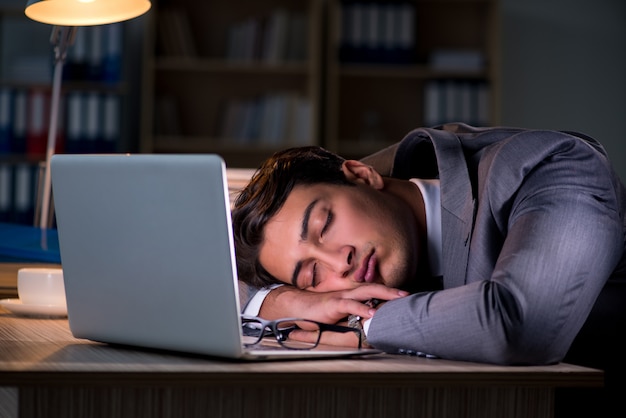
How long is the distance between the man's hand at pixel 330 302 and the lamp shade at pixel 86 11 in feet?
2.43

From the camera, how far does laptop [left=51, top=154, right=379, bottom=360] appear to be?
0.88m

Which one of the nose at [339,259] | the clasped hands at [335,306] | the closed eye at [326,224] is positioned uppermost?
the closed eye at [326,224]

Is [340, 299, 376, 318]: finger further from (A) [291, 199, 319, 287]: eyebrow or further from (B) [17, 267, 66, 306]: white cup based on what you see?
(B) [17, 267, 66, 306]: white cup

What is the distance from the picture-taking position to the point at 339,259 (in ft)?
4.12

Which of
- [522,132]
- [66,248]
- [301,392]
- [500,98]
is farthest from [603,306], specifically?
[500,98]

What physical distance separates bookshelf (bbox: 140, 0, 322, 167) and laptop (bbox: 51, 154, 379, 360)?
378 cm

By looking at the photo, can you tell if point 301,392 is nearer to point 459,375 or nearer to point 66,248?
Answer: point 459,375

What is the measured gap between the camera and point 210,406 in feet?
2.78

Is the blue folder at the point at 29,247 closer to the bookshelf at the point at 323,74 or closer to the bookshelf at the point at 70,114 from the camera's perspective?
the bookshelf at the point at 70,114

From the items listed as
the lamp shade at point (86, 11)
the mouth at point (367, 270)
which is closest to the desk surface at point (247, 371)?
the mouth at point (367, 270)

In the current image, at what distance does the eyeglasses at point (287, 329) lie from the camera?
1.06m

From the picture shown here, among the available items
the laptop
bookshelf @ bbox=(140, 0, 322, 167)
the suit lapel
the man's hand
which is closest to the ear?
the suit lapel

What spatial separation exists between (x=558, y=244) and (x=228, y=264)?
0.42m

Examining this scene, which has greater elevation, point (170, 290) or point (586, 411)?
point (170, 290)
